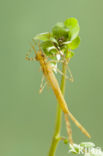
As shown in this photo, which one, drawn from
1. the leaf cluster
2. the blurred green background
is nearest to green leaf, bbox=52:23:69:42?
the leaf cluster

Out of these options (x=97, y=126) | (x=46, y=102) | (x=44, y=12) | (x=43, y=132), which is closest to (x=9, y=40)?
(x=44, y=12)

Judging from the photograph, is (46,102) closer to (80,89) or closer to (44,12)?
(80,89)

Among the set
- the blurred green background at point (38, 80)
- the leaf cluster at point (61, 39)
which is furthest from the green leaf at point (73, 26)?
the blurred green background at point (38, 80)

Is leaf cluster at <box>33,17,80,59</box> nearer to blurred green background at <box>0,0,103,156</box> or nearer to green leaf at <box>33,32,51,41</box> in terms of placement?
green leaf at <box>33,32,51,41</box>

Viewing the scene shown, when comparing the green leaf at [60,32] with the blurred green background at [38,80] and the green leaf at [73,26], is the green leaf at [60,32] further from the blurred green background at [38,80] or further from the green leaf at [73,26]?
the blurred green background at [38,80]

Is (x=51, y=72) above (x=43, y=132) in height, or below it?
below

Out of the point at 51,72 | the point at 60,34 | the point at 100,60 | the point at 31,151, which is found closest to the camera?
the point at 60,34
